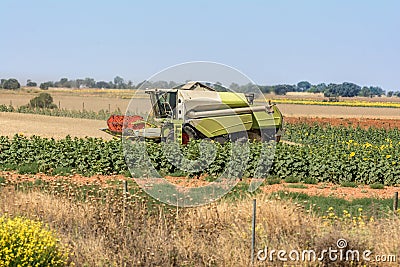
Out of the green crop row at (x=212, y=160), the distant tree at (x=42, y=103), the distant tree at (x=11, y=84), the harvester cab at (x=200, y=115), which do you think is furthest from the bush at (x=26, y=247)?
the distant tree at (x=11, y=84)

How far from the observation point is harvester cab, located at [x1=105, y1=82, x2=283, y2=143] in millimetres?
17047

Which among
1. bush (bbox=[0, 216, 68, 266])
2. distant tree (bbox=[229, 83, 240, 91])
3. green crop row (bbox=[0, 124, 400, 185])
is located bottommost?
green crop row (bbox=[0, 124, 400, 185])

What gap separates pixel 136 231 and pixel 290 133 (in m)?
24.1

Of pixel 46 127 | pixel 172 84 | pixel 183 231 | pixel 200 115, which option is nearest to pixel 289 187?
pixel 200 115

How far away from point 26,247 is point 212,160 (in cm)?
991

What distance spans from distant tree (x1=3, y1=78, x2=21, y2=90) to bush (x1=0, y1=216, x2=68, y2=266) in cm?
9059

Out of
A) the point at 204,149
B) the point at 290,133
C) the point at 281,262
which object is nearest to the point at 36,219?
the point at 281,262

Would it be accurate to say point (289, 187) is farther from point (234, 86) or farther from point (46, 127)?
point (46, 127)

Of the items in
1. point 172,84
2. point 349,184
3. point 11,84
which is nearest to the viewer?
point 349,184

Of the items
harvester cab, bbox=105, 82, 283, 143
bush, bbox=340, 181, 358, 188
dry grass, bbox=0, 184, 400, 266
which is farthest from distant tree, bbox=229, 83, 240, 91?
dry grass, bbox=0, 184, 400, 266

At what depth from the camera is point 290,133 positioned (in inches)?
1234

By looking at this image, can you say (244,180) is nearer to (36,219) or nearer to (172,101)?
(172,101)

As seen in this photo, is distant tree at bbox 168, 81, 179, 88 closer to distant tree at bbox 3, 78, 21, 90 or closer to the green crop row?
the green crop row

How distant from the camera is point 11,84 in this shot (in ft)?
306
